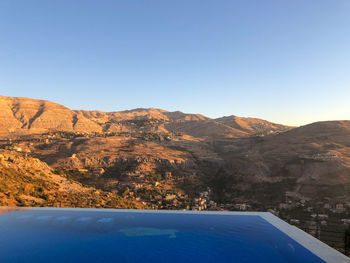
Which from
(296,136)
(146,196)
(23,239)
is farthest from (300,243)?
(296,136)

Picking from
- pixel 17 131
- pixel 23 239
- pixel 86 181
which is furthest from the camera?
pixel 17 131

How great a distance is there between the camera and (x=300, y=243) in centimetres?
695

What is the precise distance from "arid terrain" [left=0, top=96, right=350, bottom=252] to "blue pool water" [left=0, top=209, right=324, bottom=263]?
4.34 m

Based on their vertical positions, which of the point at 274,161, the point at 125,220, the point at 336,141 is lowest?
the point at 125,220

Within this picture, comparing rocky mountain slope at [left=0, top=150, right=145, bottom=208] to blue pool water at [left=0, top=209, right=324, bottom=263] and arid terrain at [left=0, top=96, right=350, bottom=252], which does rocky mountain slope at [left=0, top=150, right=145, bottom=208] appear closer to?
arid terrain at [left=0, top=96, right=350, bottom=252]

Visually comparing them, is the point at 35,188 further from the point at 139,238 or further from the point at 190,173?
the point at 190,173

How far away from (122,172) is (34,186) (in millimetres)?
16880

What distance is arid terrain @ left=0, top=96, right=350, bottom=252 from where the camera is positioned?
57.2 feet

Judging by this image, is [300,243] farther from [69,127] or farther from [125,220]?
[69,127]

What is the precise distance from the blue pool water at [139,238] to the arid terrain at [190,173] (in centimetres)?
434

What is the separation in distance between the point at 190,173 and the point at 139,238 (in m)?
25.2

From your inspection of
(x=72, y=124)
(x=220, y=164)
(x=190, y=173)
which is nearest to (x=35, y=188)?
(x=190, y=173)

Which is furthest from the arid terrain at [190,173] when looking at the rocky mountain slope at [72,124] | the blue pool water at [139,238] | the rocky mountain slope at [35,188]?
the rocky mountain slope at [72,124]

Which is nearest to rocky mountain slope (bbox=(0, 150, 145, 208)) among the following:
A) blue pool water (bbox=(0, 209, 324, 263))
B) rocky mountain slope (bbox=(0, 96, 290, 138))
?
blue pool water (bbox=(0, 209, 324, 263))
